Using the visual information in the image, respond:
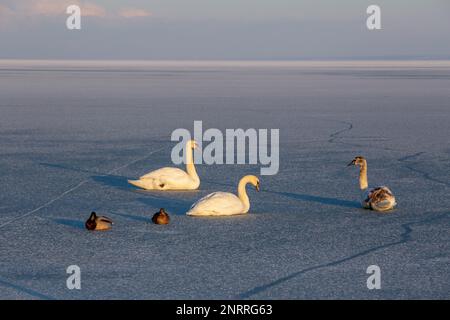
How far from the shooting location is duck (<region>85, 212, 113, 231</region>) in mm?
9523

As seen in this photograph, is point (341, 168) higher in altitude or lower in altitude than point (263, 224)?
higher

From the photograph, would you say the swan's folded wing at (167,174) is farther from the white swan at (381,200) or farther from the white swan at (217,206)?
the white swan at (381,200)

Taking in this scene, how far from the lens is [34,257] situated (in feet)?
27.4

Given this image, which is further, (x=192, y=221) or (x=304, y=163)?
(x=304, y=163)

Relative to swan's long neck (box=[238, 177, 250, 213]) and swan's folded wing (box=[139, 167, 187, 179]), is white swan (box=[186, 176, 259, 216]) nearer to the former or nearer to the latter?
swan's long neck (box=[238, 177, 250, 213])

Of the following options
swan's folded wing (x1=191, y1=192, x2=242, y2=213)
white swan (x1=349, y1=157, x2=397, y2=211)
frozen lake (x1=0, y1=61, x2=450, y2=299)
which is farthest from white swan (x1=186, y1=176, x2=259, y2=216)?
white swan (x1=349, y1=157, x2=397, y2=211)

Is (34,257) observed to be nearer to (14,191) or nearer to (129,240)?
(129,240)

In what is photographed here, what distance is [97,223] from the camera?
31.3ft

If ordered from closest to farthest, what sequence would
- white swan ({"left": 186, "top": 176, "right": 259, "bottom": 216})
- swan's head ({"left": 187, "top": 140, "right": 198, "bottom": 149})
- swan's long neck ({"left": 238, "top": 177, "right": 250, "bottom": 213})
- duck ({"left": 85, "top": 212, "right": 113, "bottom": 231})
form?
1. duck ({"left": 85, "top": 212, "right": 113, "bottom": 231})
2. white swan ({"left": 186, "top": 176, "right": 259, "bottom": 216})
3. swan's long neck ({"left": 238, "top": 177, "right": 250, "bottom": 213})
4. swan's head ({"left": 187, "top": 140, "right": 198, "bottom": 149})

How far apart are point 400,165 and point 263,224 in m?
5.49

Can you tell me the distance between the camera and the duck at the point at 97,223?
375 inches

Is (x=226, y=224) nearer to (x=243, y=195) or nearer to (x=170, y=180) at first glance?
(x=243, y=195)

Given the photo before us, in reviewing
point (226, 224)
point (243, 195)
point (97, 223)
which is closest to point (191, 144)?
point (243, 195)

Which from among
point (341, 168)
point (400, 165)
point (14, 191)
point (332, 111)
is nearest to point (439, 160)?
point (400, 165)
